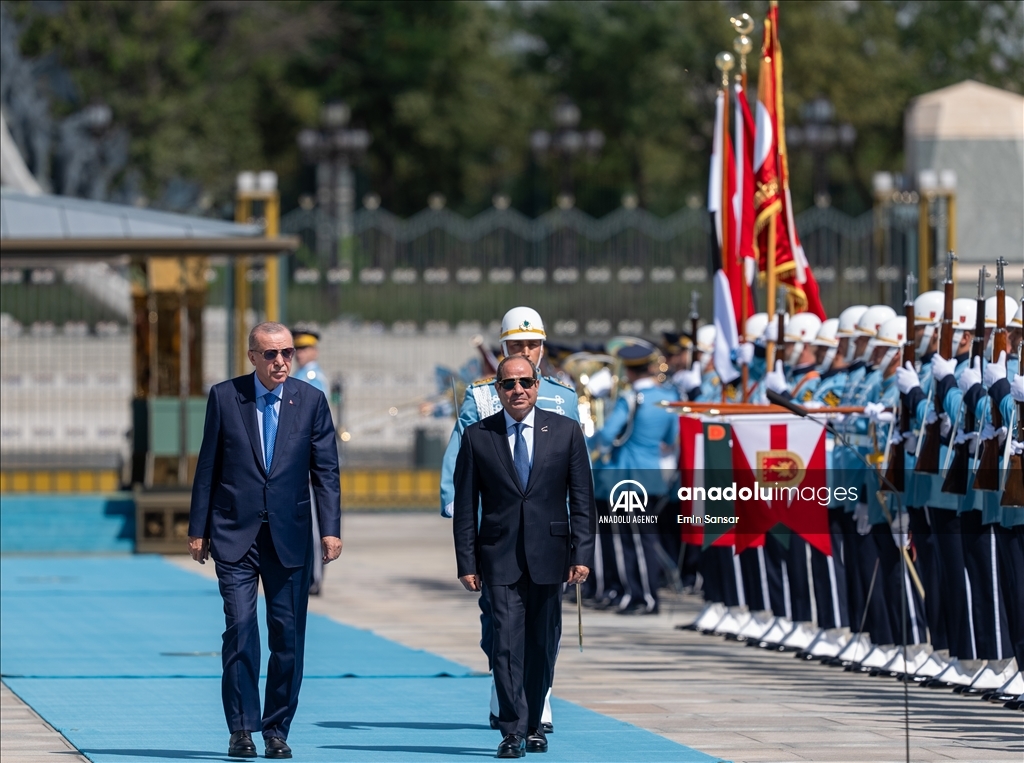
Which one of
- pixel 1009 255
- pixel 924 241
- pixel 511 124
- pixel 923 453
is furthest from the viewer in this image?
pixel 511 124

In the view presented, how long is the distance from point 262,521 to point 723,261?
659cm

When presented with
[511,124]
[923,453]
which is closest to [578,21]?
[511,124]

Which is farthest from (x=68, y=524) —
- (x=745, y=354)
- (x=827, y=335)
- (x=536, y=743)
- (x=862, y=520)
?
(x=536, y=743)

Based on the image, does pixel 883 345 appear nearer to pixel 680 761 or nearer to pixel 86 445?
pixel 680 761

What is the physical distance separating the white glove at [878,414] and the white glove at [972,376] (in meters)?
0.87

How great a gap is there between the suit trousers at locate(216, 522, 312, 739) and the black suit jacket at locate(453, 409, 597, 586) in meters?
0.73

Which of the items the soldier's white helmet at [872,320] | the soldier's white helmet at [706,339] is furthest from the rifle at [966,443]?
the soldier's white helmet at [706,339]

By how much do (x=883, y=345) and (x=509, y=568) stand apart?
150 inches

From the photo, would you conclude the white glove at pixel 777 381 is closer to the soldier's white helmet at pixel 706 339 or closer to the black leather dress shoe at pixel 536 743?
the soldier's white helmet at pixel 706 339

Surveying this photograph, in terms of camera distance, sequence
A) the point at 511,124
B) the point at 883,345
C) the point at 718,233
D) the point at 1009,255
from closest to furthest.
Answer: the point at 883,345, the point at 718,233, the point at 1009,255, the point at 511,124

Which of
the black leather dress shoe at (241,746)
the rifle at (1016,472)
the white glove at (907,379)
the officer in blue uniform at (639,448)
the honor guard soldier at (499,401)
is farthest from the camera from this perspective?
the officer in blue uniform at (639,448)

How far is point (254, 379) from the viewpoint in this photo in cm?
951

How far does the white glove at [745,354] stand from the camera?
14250mm

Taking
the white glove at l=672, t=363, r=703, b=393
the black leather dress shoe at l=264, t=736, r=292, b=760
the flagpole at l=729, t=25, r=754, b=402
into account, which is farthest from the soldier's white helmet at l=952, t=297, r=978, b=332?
the black leather dress shoe at l=264, t=736, r=292, b=760
